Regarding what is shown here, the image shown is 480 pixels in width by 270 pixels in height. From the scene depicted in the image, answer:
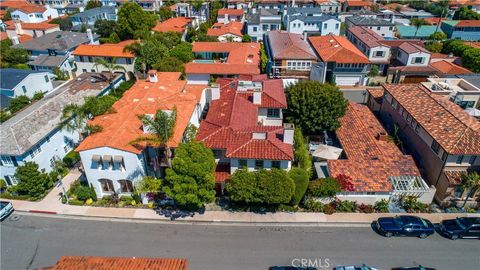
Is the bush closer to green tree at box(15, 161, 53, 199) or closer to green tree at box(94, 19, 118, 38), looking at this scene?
green tree at box(15, 161, 53, 199)

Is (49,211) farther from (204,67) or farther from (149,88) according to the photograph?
(204,67)

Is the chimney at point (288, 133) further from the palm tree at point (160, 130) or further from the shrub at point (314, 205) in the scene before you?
the palm tree at point (160, 130)

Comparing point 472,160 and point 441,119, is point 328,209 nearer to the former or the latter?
point 472,160

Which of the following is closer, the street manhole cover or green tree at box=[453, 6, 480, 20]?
the street manhole cover

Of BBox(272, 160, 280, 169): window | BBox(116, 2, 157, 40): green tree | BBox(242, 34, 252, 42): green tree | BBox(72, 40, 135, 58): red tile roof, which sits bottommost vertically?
BBox(272, 160, 280, 169): window

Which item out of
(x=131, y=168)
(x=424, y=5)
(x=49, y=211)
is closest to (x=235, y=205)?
(x=131, y=168)

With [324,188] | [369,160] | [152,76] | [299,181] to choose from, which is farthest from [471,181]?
[152,76]

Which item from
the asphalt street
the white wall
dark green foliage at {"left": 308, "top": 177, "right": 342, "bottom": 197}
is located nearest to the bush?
the white wall
